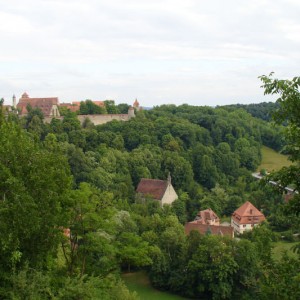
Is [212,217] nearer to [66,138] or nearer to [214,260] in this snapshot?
[214,260]

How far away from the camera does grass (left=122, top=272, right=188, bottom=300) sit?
3005 cm

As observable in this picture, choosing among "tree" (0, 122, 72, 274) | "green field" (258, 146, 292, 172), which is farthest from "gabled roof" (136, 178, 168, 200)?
"tree" (0, 122, 72, 274)

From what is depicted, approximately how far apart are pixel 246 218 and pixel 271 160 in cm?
3338

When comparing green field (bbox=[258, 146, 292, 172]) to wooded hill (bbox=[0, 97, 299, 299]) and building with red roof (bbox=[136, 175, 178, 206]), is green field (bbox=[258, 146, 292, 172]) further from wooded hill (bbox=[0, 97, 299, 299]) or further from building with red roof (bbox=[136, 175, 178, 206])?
building with red roof (bbox=[136, 175, 178, 206])

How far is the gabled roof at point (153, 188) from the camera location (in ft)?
160

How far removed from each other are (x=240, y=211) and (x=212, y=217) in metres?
3.44

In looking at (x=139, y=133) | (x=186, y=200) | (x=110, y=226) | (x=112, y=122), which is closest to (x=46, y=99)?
(x=112, y=122)

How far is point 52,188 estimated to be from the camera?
1220cm

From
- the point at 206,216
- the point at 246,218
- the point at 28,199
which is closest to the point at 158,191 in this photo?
the point at 206,216

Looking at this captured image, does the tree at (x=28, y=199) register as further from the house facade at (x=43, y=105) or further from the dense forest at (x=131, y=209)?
the house facade at (x=43, y=105)

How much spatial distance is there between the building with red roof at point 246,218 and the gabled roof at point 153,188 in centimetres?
855

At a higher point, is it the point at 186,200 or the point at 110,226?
the point at 110,226

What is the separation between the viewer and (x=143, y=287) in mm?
31375

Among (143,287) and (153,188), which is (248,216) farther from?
(143,287)
